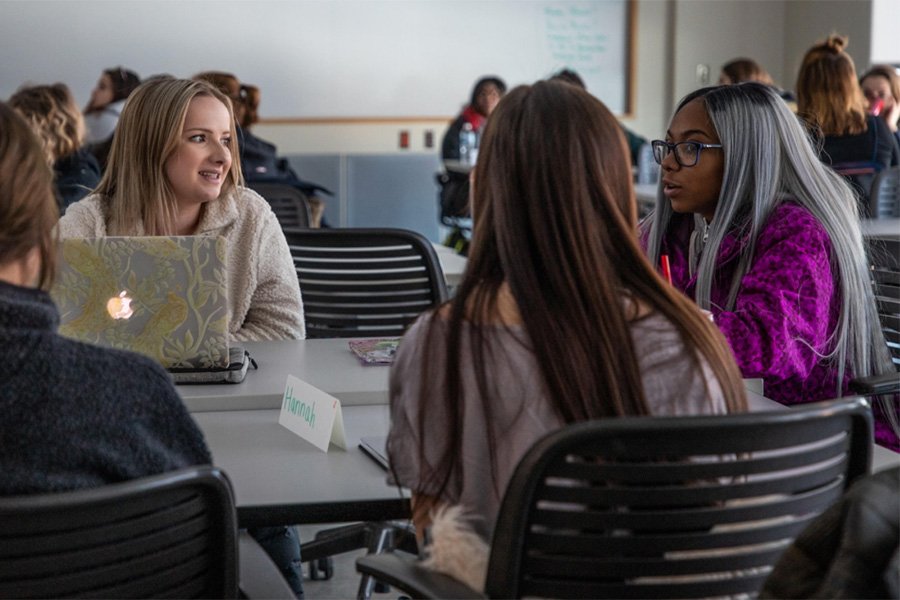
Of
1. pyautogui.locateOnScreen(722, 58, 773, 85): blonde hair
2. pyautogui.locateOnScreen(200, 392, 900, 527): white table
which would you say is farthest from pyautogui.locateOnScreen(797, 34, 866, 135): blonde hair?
pyautogui.locateOnScreen(200, 392, 900, 527): white table

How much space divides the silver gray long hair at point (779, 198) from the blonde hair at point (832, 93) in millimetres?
2841

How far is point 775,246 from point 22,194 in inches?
55.3

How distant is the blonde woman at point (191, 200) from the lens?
2.49 metres

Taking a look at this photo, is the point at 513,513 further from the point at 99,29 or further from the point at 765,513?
the point at 99,29

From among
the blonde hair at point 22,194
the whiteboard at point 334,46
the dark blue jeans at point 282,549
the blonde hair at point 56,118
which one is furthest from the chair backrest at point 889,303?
the whiteboard at point 334,46

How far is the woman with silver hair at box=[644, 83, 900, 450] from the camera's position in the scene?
2160 mm

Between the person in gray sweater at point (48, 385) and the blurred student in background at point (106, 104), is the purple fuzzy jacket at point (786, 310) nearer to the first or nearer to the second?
the person in gray sweater at point (48, 385)

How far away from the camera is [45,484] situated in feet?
3.97

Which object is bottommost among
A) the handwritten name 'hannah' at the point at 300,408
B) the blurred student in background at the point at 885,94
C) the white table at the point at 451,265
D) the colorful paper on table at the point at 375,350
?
the colorful paper on table at the point at 375,350

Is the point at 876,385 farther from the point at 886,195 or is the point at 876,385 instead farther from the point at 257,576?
the point at 886,195

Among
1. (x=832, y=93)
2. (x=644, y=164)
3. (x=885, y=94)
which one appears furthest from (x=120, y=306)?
(x=644, y=164)

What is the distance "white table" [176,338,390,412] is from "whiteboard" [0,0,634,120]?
5544 millimetres

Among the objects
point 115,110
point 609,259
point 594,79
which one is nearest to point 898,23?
point 594,79

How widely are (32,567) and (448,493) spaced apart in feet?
1.40
